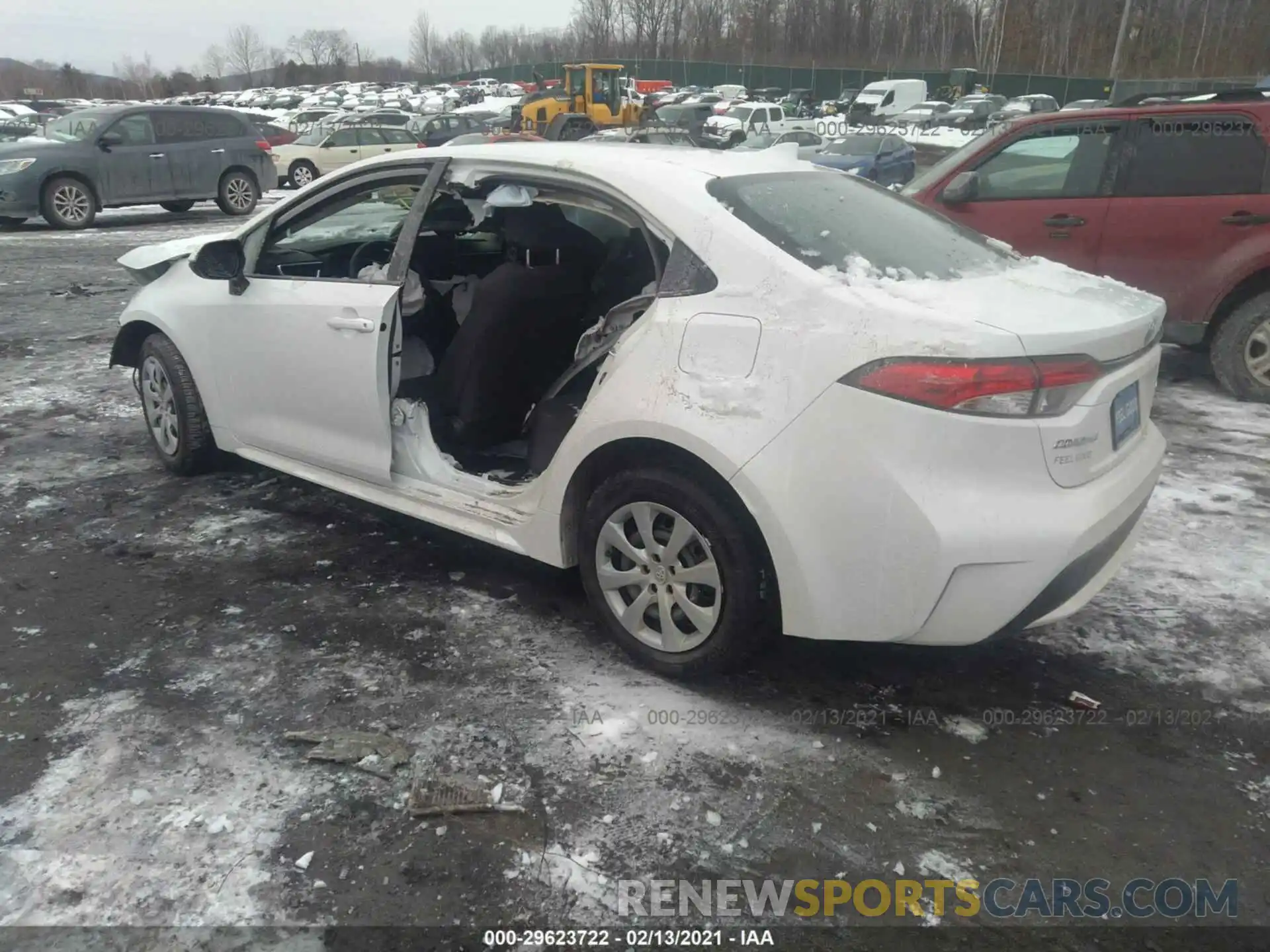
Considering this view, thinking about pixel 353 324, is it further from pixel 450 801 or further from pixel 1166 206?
pixel 1166 206

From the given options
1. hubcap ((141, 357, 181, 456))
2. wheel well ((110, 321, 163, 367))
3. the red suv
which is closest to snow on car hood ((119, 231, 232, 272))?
wheel well ((110, 321, 163, 367))

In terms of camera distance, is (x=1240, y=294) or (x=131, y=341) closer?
(x=131, y=341)

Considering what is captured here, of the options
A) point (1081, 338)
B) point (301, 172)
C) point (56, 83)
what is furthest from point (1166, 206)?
point (56, 83)

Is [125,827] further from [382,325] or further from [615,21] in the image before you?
[615,21]

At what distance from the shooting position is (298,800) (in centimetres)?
253

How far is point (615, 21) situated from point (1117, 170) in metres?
87.8

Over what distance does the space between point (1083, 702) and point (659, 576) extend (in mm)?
1384

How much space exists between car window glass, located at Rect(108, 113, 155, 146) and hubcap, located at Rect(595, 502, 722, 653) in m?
14.5

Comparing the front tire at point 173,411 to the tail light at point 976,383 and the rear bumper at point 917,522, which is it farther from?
the tail light at point 976,383

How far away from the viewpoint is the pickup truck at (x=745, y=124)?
27531 mm

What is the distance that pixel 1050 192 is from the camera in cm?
641

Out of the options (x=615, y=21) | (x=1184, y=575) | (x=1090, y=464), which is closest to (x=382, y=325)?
(x=1090, y=464)

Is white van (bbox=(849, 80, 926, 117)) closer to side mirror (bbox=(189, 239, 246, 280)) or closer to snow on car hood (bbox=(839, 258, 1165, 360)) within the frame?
side mirror (bbox=(189, 239, 246, 280))

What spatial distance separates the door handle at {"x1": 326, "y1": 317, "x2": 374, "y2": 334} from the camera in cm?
363
